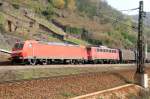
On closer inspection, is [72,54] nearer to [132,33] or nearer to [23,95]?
[23,95]

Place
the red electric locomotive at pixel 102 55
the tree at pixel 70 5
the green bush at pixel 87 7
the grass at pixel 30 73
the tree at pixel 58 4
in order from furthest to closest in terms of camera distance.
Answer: the green bush at pixel 87 7 < the tree at pixel 70 5 < the tree at pixel 58 4 < the red electric locomotive at pixel 102 55 < the grass at pixel 30 73

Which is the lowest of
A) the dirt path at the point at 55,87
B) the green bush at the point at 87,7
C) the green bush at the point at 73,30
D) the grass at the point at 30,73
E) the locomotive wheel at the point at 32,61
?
the dirt path at the point at 55,87

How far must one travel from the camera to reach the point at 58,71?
116 ft

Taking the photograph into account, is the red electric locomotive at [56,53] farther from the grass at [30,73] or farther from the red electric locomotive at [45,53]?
the grass at [30,73]

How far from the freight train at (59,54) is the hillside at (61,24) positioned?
596 centimetres

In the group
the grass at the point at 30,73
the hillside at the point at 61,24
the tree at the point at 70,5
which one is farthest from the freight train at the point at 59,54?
the tree at the point at 70,5

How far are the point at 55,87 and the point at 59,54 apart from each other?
84.3ft

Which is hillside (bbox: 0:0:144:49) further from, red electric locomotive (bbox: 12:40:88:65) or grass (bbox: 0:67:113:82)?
grass (bbox: 0:67:113:82)

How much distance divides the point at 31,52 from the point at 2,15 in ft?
97.3

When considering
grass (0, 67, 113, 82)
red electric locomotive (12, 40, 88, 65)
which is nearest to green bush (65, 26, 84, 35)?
red electric locomotive (12, 40, 88, 65)

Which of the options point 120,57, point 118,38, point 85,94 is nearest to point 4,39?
point 120,57

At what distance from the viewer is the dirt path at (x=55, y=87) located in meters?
20.6

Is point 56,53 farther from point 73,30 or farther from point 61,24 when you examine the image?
point 73,30

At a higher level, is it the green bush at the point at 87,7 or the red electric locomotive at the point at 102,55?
the green bush at the point at 87,7
